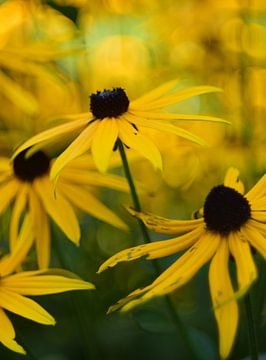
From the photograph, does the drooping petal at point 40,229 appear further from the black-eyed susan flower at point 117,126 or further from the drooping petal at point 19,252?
the black-eyed susan flower at point 117,126

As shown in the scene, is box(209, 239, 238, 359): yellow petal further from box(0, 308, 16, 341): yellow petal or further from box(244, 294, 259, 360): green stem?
box(0, 308, 16, 341): yellow petal

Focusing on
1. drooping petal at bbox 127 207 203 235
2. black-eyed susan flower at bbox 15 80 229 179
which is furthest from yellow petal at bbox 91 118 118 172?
drooping petal at bbox 127 207 203 235

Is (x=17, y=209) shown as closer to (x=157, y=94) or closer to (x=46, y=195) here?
(x=46, y=195)

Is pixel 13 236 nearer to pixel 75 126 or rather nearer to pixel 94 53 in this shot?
pixel 75 126

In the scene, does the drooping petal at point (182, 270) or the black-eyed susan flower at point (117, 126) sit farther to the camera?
the black-eyed susan flower at point (117, 126)

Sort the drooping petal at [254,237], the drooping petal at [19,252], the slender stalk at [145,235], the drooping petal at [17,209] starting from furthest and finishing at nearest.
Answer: the drooping petal at [17,209] → the drooping petal at [19,252] → the slender stalk at [145,235] → the drooping petal at [254,237]

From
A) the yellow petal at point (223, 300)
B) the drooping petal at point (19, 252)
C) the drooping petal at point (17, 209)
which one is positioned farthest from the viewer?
the drooping petal at point (17, 209)

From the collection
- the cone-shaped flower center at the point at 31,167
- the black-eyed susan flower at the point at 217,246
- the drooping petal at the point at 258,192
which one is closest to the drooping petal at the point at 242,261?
the black-eyed susan flower at the point at 217,246
